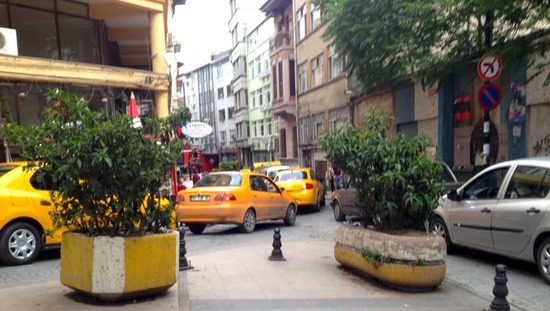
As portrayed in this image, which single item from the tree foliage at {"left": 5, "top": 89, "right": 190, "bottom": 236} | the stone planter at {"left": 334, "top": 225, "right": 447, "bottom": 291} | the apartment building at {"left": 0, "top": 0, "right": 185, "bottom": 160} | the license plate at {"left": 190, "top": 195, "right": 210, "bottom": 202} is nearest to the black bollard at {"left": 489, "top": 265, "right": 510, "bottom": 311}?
the stone planter at {"left": 334, "top": 225, "right": 447, "bottom": 291}

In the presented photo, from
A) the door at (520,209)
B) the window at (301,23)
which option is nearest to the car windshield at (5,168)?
the door at (520,209)

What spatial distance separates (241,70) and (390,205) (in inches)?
2063

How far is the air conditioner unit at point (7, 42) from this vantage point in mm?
13719

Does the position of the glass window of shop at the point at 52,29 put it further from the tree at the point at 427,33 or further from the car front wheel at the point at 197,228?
the tree at the point at 427,33

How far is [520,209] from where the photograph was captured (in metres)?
7.21

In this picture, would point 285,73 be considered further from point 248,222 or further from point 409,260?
point 409,260

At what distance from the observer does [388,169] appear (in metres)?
6.92

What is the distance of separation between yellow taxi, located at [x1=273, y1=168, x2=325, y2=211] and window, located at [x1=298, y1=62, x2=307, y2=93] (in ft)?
56.0

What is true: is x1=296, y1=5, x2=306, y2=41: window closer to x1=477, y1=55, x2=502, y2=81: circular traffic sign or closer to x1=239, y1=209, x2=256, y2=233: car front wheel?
x1=239, y1=209, x2=256, y2=233: car front wheel

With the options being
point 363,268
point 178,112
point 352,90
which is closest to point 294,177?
point 352,90

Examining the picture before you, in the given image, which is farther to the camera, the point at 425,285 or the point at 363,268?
the point at 363,268

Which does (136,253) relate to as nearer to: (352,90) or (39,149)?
(39,149)

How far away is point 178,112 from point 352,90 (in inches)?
831

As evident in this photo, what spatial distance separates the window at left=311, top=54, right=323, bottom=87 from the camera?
103ft
